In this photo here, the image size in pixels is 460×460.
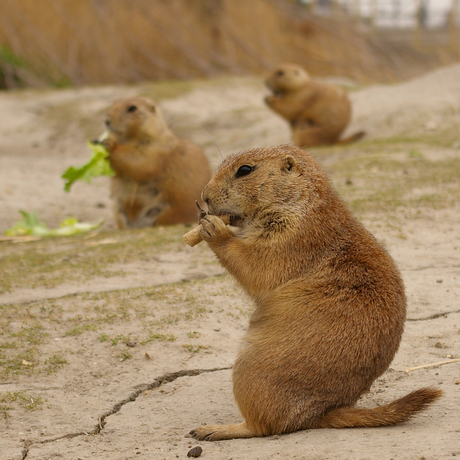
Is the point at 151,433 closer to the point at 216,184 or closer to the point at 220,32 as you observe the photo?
the point at 216,184

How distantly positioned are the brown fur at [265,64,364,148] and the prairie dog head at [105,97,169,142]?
13.5ft

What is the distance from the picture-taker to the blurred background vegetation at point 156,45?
16.3 m

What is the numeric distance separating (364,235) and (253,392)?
2.96ft

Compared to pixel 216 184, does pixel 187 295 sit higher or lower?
lower

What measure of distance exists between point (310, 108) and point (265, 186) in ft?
27.4

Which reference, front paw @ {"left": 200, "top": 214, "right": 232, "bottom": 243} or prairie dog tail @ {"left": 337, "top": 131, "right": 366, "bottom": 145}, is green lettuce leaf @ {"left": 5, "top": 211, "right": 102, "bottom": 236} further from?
prairie dog tail @ {"left": 337, "top": 131, "right": 366, "bottom": 145}

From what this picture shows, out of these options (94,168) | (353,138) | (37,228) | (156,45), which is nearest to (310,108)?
(353,138)

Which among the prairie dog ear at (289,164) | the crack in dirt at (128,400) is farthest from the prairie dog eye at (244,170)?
the crack in dirt at (128,400)

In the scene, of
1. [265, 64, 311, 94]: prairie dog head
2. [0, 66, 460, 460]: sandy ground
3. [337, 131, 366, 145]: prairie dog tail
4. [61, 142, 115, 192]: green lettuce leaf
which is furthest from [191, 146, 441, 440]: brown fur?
[265, 64, 311, 94]: prairie dog head

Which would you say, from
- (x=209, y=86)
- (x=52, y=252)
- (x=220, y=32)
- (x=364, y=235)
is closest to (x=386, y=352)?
(x=364, y=235)

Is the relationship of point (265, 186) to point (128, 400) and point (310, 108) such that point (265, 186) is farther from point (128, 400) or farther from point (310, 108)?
point (310, 108)

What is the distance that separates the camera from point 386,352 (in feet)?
10.2

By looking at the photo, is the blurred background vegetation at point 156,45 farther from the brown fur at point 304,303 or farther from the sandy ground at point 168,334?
the brown fur at point 304,303

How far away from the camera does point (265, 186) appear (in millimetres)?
3523
